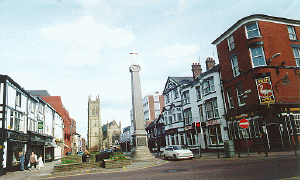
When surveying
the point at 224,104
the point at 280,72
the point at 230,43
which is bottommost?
the point at 224,104

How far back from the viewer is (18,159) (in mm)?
21938

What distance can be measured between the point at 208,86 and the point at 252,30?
373 inches

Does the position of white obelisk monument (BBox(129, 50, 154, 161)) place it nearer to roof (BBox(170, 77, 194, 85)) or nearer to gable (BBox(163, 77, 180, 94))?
gable (BBox(163, 77, 180, 94))

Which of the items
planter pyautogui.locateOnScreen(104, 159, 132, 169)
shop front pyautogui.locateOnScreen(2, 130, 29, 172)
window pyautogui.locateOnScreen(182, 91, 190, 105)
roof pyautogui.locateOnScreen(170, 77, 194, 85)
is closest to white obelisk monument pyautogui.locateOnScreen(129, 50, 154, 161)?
planter pyautogui.locateOnScreen(104, 159, 132, 169)

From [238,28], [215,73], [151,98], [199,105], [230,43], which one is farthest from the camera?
[151,98]

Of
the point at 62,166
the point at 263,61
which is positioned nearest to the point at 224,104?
the point at 263,61

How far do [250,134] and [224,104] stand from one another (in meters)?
5.50

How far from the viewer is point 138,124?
2191 centimetres

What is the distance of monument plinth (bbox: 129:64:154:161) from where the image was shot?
67.6ft

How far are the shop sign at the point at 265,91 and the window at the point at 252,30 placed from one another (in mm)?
5096

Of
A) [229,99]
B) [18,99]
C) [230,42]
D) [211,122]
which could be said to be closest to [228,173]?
[229,99]

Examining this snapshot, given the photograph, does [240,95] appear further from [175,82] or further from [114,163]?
[114,163]

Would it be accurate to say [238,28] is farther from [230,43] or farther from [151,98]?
[151,98]

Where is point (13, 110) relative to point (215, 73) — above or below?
below
